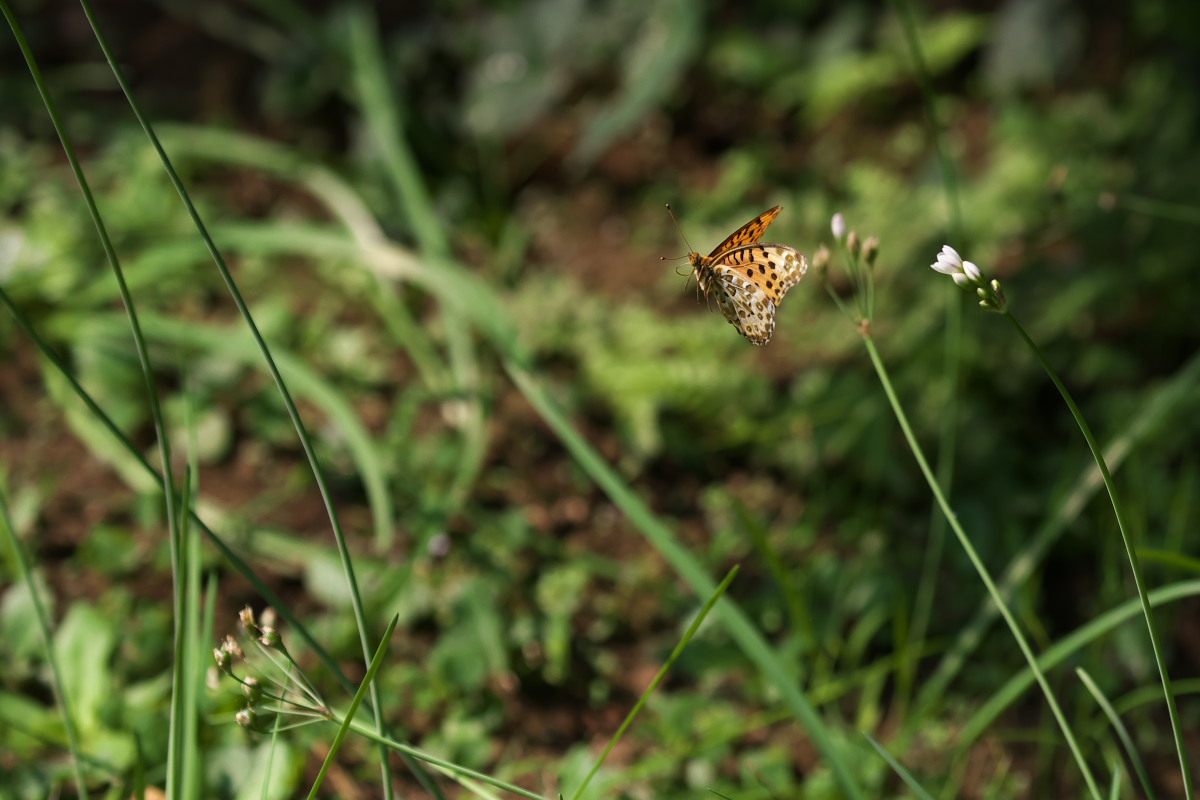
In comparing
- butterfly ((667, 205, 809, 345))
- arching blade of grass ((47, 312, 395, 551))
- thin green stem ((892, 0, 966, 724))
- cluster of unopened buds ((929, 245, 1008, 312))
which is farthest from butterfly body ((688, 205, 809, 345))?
arching blade of grass ((47, 312, 395, 551))

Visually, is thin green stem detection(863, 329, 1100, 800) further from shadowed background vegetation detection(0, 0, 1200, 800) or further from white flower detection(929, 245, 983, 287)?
shadowed background vegetation detection(0, 0, 1200, 800)

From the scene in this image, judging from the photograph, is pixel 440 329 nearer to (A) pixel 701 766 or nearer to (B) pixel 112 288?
(B) pixel 112 288

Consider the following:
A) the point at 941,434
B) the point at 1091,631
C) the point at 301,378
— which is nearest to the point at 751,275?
the point at 1091,631

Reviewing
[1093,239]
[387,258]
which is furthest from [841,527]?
[387,258]

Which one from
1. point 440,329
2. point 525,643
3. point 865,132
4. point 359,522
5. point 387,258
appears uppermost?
point 865,132

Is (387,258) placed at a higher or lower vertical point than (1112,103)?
lower

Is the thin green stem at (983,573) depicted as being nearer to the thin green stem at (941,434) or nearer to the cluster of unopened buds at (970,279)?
the cluster of unopened buds at (970,279)

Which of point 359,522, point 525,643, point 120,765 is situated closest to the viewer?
point 120,765
